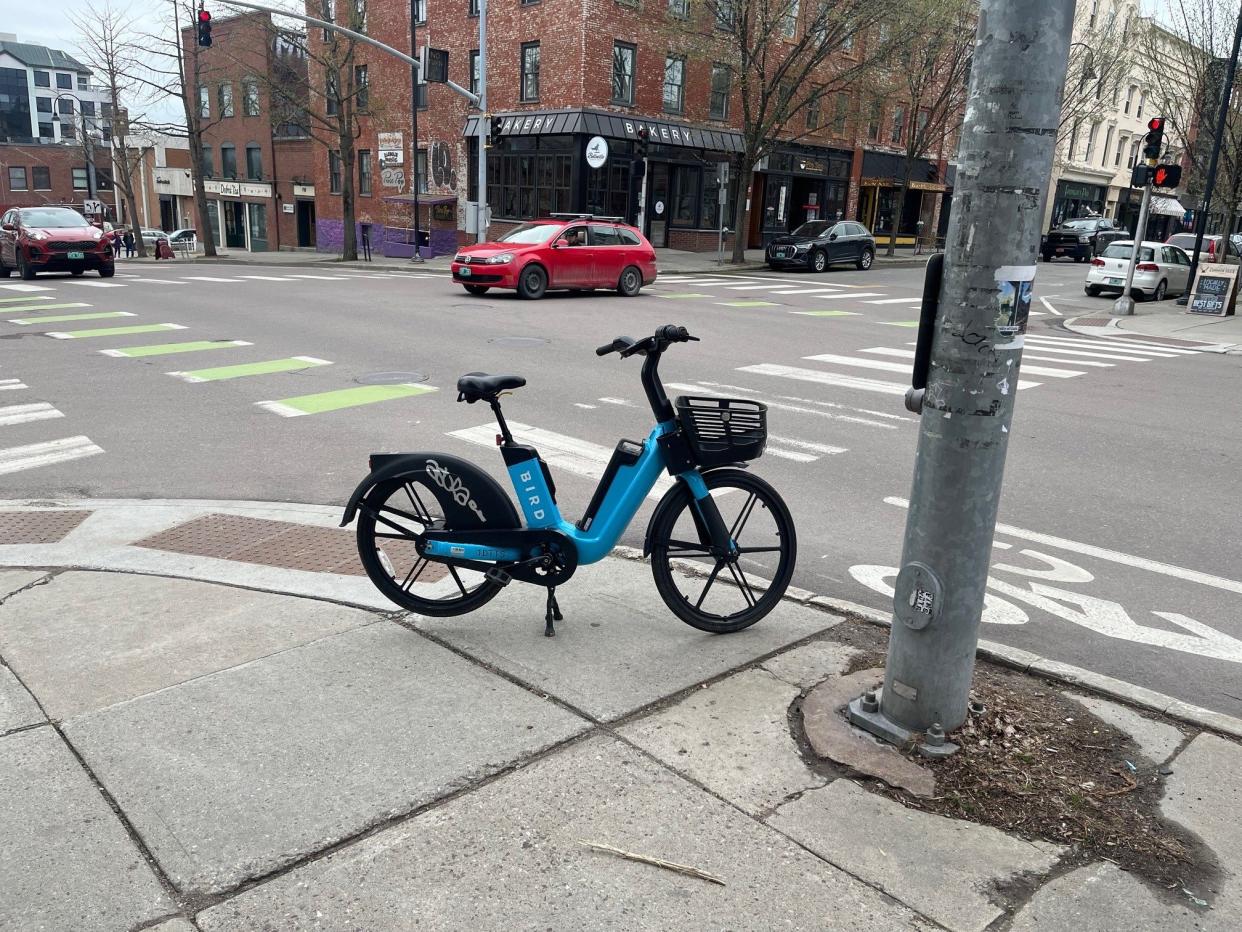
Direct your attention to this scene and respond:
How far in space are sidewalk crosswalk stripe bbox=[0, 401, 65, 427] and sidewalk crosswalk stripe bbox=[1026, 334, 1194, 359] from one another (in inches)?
546

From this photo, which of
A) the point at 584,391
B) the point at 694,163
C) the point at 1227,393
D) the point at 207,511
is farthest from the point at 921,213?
the point at 207,511

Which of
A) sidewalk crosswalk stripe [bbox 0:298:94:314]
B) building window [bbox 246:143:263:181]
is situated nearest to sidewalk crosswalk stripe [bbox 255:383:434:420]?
sidewalk crosswalk stripe [bbox 0:298:94:314]

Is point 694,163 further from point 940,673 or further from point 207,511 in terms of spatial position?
point 940,673

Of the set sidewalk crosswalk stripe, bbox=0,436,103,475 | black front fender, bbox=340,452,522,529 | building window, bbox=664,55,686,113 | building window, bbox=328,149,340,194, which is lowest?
sidewalk crosswalk stripe, bbox=0,436,103,475

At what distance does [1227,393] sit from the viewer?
1163 centimetres

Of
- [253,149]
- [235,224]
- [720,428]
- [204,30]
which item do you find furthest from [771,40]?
[235,224]

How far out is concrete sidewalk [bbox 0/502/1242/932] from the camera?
2.68 m

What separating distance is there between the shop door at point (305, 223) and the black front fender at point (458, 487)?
48.0 m

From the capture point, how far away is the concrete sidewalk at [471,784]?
268 cm

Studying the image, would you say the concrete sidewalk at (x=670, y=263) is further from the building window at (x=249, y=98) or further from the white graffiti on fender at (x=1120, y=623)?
the white graffiti on fender at (x=1120, y=623)

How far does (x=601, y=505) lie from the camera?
438 cm

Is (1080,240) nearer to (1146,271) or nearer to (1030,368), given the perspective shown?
(1146,271)

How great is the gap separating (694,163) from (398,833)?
1456 inches

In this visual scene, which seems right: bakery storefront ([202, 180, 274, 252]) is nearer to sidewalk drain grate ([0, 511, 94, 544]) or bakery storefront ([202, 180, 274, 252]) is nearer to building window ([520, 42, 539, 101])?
building window ([520, 42, 539, 101])
